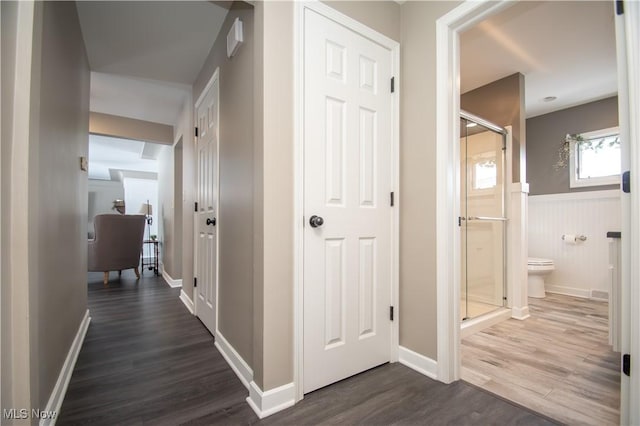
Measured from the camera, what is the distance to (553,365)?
181cm

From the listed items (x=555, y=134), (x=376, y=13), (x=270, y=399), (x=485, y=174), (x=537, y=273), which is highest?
(x=376, y=13)

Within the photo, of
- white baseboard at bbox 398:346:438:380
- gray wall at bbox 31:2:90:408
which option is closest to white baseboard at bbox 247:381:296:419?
white baseboard at bbox 398:346:438:380

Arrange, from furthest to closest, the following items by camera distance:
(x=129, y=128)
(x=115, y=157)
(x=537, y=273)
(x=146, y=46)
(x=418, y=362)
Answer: (x=115, y=157) < (x=129, y=128) < (x=537, y=273) < (x=146, y=46) < (x=418, y=362)

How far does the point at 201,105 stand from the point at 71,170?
4.20 feet

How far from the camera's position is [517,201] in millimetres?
2791

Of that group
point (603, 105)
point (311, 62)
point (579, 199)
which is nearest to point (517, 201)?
point (579, 199)

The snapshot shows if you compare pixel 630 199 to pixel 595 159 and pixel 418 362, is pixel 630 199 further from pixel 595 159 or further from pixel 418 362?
pixel 595 159

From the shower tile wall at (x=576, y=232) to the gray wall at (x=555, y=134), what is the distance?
16 centimetres

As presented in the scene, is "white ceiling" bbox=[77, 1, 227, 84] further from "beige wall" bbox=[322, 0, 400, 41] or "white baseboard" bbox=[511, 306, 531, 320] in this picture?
"white baseboard" bbox=[511, 306, 531, 320]

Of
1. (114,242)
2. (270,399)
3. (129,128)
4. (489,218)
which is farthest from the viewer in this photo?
(114,242)

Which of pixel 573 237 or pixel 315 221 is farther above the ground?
pixel 315 221

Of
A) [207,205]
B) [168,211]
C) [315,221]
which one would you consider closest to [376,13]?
[315,221]

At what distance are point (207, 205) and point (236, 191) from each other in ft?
2.76

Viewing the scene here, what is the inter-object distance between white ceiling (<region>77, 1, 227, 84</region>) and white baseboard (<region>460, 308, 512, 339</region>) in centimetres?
304
